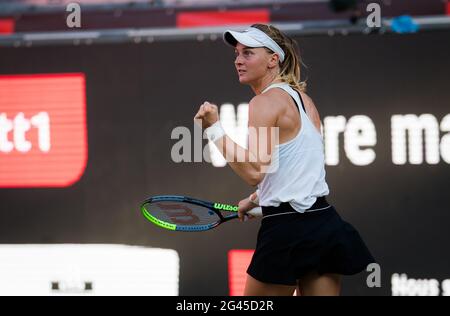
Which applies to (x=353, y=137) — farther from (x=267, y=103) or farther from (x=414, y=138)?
(x=267, y=103)

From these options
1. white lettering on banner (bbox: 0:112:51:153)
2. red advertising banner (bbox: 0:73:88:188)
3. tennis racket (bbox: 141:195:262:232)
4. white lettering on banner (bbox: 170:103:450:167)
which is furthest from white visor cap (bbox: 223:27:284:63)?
white lettering on banner (bbox: 0:112:51:153)

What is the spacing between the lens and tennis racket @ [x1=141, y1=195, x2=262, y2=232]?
13.5ft

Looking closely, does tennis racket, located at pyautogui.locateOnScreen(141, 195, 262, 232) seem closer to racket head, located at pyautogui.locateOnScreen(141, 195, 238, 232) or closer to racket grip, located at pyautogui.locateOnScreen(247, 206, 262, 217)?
racket head, located at pyautogui.locateOnScreen(141, 195, 238, 232)

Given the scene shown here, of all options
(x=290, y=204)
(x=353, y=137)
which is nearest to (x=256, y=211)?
(x=290, y=204)

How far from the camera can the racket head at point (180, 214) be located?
4.15m

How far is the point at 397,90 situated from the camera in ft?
16.2

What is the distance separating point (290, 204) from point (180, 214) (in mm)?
965

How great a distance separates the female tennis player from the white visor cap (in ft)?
0.66

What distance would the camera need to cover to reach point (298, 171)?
3451mm

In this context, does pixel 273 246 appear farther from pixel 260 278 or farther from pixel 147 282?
pixel 147 282

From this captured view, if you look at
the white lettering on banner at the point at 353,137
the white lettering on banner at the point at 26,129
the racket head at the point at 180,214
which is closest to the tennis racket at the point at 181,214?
the racket head at the point at 180,214

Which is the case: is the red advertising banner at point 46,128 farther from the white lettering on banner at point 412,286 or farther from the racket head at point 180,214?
the white lettering on banner at point 412,286

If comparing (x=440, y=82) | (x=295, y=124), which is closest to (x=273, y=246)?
(x=295, y=124)

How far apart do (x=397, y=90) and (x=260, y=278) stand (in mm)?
1887
